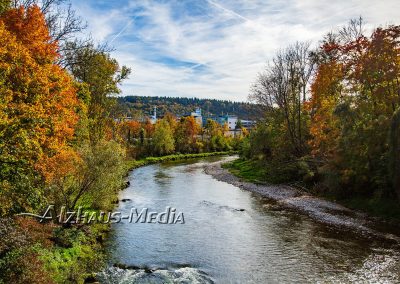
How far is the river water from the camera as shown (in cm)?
1773

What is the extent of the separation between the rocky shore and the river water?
1106mm

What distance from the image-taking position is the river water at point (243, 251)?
58.2 feet

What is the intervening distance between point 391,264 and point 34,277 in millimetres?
16639

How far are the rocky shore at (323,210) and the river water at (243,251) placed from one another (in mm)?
1106

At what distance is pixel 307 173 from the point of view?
41375 millimetres

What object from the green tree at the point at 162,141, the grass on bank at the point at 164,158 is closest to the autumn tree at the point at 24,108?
the grass on bank at the point at 164,158

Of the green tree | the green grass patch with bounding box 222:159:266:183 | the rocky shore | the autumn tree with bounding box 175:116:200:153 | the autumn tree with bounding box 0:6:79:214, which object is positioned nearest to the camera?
the autumn tree with bounding box 0:6:79:214

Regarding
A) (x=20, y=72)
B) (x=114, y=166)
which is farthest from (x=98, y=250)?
(x=20, y=72)

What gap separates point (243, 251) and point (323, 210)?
12.3 metres

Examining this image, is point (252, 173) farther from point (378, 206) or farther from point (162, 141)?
point (162, 141)

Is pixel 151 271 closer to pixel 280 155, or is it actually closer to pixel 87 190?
pixel 87 190

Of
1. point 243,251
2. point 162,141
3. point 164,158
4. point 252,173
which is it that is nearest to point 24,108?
point 243,251

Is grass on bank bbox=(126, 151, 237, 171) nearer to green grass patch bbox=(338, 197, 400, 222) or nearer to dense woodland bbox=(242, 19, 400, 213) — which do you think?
dense woodland bbox=(242, 19, 400, 213)

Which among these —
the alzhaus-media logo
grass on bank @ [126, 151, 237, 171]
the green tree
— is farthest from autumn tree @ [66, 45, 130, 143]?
the green tree
